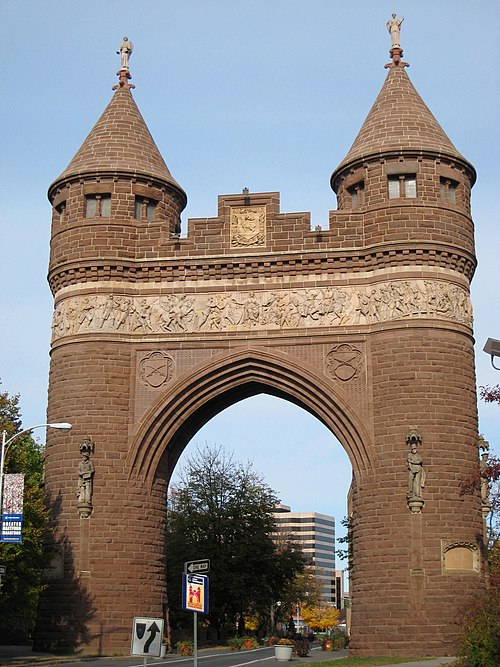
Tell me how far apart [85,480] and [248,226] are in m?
9.41

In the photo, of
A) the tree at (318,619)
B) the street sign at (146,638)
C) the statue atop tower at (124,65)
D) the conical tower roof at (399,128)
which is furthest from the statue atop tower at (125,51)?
the tree at (318,619)

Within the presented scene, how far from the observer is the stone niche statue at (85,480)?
29.5 m

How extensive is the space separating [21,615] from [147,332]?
935 centimetres

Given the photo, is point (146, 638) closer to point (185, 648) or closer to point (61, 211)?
point (185, 648)

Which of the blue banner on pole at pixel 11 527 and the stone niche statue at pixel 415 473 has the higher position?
the stone niche statue at pixel 415 473

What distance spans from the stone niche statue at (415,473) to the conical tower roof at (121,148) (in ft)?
39.3

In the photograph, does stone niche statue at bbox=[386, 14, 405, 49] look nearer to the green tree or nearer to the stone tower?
the stone tower

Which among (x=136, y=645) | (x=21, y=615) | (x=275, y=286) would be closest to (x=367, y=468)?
(x=275, y=286)

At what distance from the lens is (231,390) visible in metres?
31.5

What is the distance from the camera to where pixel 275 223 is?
104 feet

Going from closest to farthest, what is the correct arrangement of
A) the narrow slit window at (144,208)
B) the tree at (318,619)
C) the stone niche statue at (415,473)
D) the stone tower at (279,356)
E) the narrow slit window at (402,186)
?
1. the stone niche statue at (415,473)
2. the stone tower at (279,356)
3. the narrow slit window at (402,186)
4. the narrow slit window at (144,208)
5. the tree at (318,619)

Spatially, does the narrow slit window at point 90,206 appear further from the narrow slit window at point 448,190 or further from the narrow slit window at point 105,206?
the narrow slit window at point 448,190

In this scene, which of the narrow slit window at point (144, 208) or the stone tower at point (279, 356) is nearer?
the stone tower at point (279, 356)

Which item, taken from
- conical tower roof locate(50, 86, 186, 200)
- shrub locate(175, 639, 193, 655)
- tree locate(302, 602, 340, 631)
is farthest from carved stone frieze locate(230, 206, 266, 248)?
tree locate(302, 602, 340, 631)
